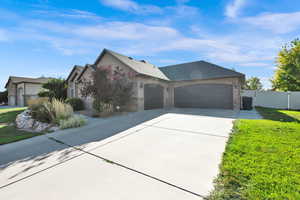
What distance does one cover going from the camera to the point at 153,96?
12.7m

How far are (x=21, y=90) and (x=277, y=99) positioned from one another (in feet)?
121

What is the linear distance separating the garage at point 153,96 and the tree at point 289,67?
18.7 meters

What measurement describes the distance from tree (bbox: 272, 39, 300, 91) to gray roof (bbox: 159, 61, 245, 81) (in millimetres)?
13158

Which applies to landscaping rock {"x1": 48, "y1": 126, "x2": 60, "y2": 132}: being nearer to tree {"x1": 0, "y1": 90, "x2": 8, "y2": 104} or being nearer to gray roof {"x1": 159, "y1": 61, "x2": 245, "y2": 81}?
gray roof {"x1": 159, "y1": 61, "x2": 245, "y2": 81}

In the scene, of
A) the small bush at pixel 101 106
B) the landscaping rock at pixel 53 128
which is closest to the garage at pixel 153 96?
the small bush at pixel 101 106

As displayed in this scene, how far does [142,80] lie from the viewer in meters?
11.3

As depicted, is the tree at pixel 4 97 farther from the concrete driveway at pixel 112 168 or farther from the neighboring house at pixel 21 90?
the concrete driveway at pixel 112 168

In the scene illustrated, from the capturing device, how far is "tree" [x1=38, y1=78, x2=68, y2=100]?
1546cm

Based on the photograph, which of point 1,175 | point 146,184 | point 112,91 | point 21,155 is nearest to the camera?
point 146,184

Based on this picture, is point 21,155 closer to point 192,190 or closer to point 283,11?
point 192,190

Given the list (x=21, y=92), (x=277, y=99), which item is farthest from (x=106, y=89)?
(x=21, y=92)

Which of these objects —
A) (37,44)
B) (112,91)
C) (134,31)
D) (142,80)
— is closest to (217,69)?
(142,80)

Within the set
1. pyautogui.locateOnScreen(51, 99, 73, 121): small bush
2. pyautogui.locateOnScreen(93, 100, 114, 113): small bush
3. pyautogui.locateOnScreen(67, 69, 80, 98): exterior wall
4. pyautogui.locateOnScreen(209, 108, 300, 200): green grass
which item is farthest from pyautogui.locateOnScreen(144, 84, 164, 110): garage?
pyautogui.locateOnScreen(209, 108, 300, 200): green grass

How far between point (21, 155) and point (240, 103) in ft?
48.0
